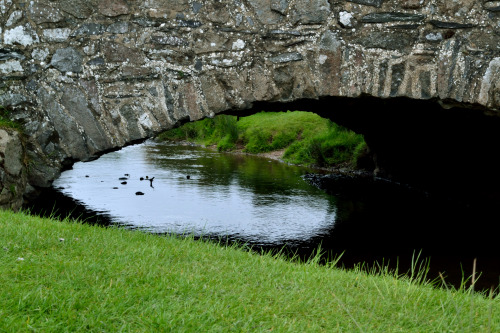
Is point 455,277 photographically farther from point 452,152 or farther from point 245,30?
point 452,152

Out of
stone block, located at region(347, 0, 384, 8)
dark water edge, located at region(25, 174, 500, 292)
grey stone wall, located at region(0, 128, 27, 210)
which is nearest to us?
grey stone wall, located at region(0, 128, 27, 210)

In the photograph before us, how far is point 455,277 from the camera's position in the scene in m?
5.46

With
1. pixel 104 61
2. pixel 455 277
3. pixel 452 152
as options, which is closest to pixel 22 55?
pixel 104 61

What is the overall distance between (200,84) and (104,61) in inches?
36.9

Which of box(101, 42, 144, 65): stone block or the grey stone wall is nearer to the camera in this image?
the grey stone wall

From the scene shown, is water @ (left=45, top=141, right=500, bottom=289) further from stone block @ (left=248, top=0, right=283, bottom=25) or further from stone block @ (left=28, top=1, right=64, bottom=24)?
stone block @ (left=28, top=1, right=64, bottom=24)

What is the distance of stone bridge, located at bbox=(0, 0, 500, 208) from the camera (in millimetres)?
4848

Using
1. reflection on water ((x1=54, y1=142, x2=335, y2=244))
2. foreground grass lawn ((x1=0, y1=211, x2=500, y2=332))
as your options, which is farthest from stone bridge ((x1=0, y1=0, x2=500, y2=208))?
foreground grass lawn ((x1=0, y1=211, x2=500, y2=332))

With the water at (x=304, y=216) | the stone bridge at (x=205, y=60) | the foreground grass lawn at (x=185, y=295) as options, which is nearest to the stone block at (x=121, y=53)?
the stone bridge at (x=205, y=60)

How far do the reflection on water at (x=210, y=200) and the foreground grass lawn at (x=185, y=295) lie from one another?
1695mm

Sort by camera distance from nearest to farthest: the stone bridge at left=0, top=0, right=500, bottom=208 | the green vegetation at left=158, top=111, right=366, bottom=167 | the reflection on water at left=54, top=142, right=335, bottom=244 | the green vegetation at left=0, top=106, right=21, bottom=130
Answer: the green vegetation at left=0, top=106, right=21, bottom=130 → the stone bridge at left=0, top=0, right=500, bottom=208 → the reflection on water at left=54, top=142, right=335, bottom=244 → the green vegetation at left=158, top=111, right=366, bottom=167

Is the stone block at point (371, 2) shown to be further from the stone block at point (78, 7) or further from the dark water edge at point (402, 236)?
the stone block at point (78, 7)

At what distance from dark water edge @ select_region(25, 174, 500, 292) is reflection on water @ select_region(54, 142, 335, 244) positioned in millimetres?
312

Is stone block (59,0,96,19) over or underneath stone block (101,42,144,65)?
over
